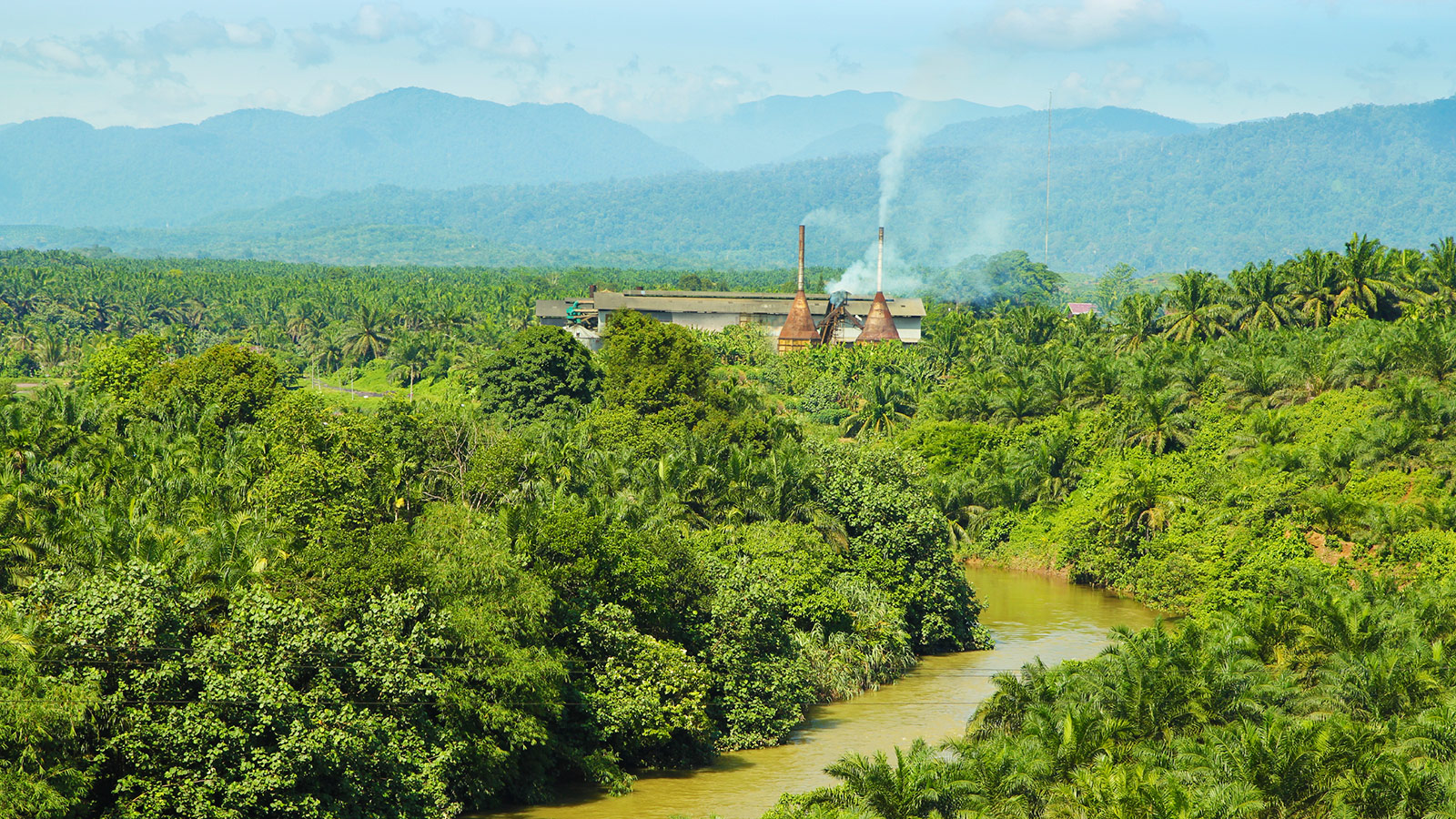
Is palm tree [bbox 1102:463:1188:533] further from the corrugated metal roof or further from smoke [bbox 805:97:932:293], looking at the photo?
smoke [bbox 805:97:932:293]

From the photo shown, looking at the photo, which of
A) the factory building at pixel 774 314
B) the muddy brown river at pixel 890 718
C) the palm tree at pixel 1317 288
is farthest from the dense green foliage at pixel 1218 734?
the factory building at pixel 774 314

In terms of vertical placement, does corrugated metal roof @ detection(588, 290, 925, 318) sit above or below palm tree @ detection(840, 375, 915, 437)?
above

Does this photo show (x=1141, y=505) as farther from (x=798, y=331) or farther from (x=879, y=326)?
(x=798, y=331)

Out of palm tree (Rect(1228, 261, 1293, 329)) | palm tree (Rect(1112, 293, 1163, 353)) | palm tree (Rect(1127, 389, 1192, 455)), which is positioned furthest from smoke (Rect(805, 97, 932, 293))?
palm tree (Rect(1127, 389, 1192, 455))

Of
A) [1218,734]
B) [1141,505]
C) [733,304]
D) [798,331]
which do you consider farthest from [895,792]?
[733,304]

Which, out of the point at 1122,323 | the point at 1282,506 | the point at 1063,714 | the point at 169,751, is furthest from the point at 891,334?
the point at 169,751

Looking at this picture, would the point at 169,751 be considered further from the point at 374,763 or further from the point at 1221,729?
the point at 1221,729
